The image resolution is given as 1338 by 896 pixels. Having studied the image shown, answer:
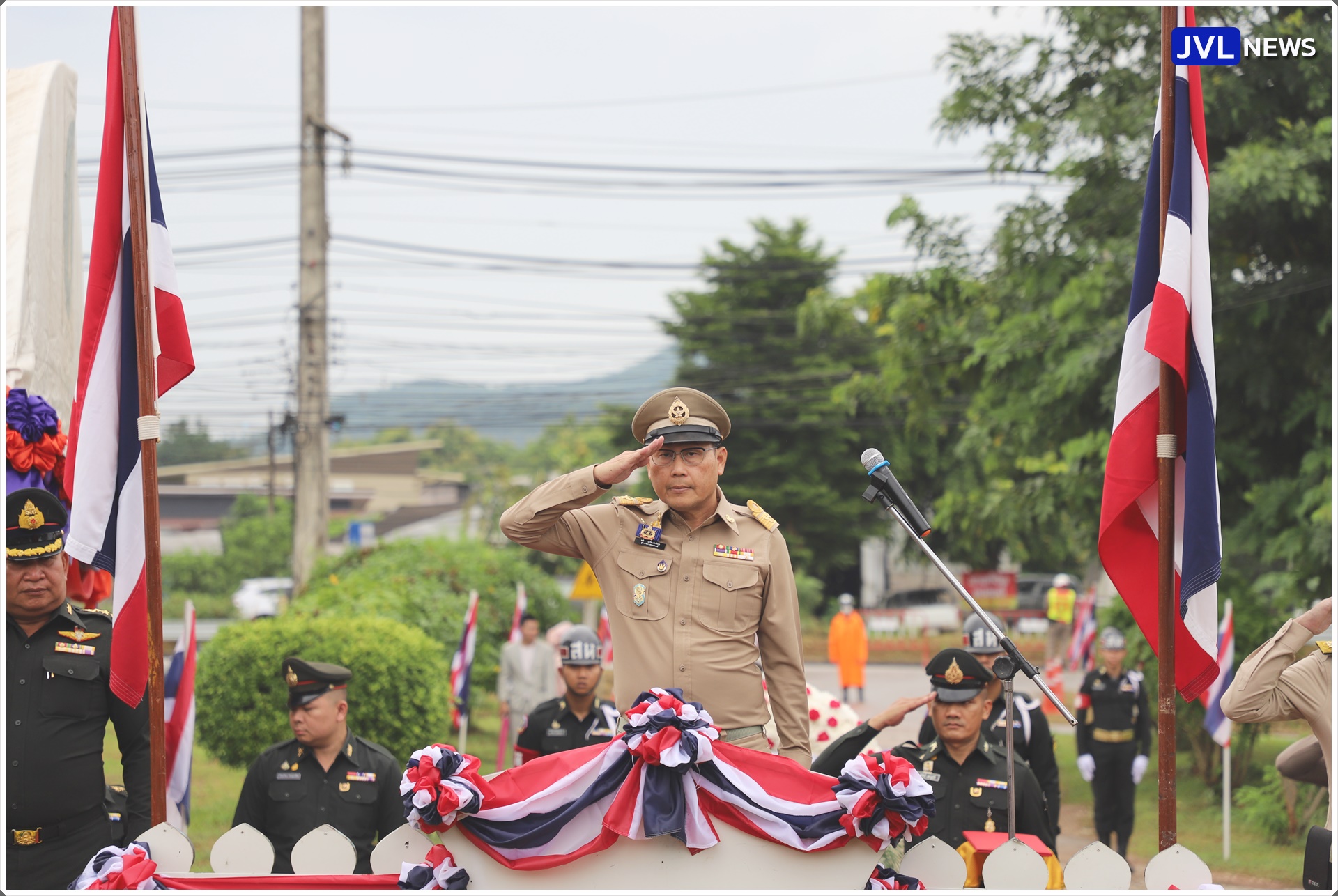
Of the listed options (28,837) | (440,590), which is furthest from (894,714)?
(440,590)

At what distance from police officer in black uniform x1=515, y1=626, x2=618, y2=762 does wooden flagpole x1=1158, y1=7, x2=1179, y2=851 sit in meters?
4.41

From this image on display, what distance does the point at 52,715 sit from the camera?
14.7 ft

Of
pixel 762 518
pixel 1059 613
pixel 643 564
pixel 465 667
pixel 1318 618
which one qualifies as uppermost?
pixel 762 518

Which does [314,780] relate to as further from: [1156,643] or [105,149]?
[1156,643]

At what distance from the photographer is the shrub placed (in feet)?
46.7

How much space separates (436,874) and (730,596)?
3.95 ft

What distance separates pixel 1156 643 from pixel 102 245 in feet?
12.6

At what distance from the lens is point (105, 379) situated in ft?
13.6

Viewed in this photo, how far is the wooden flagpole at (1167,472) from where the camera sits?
3.96 metres

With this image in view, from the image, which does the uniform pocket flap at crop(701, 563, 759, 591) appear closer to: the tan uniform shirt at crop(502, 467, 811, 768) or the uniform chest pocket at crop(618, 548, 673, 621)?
the tan uniform shirt at crop(502, 467, 811, 768)

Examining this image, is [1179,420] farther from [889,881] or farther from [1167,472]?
[889,881]

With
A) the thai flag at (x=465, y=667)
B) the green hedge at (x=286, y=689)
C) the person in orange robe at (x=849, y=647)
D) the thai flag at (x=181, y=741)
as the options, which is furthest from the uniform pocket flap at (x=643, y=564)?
the person in orange robe at (x=849, y=647)

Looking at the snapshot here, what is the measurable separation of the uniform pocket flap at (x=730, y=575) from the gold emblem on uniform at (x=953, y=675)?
2.03 metres

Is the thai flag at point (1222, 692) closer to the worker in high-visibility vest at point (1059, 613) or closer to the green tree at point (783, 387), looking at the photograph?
the worker in high-visibility vest at point (1059, 613)
